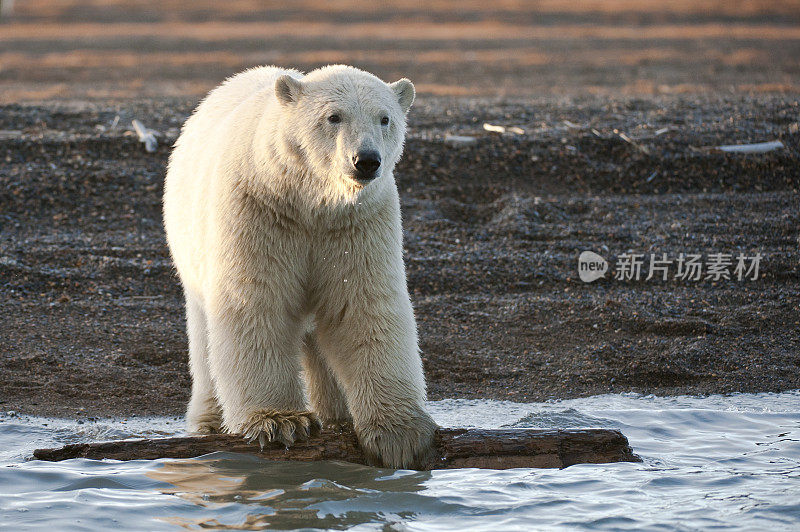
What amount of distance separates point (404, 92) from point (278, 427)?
179cm

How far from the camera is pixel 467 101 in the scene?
46.7ft

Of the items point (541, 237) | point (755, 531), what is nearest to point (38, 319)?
point (541, 237)

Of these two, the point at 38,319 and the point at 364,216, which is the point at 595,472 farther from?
the point at 38,319

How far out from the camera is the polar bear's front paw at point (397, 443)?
5.29m

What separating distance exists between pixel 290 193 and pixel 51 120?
8.15 metres

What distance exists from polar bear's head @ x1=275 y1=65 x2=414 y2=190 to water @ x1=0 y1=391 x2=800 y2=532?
1.51 m

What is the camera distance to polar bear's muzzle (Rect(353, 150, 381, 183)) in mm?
4715

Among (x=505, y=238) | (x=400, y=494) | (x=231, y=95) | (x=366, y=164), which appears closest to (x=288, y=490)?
(x=400, y=494)

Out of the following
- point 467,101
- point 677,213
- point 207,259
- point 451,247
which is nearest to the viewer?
point 207,259

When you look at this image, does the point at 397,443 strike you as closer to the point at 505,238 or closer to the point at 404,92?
the point at 404,92

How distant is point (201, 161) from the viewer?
593cm
